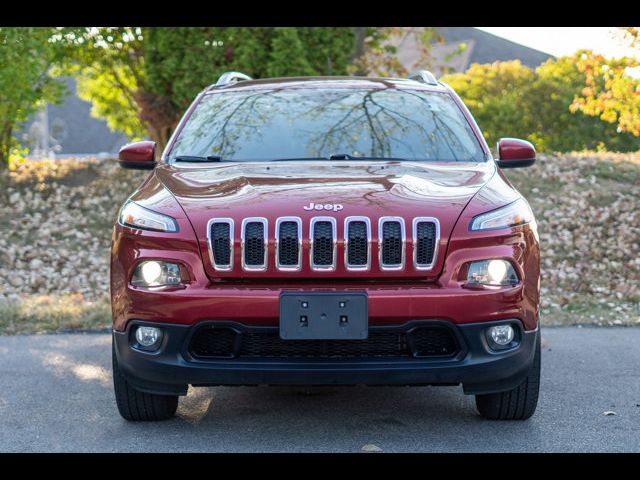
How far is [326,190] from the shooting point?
4.92 m

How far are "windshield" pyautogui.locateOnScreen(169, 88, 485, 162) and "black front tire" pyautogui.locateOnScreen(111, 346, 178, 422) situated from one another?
1404 mm

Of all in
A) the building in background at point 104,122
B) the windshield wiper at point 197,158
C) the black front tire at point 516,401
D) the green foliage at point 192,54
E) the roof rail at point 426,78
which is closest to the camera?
the black front tire at point 516,401

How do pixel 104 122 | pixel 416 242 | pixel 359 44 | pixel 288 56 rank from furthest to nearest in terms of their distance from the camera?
pixel 104 122
pixel 359 44
pixel 288 56
pixel 416 242

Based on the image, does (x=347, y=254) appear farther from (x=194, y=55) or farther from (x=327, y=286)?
(x=194, y=55)

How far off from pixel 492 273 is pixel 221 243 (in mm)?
1234

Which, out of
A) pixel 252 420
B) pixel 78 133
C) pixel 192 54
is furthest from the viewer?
pixel 78 133

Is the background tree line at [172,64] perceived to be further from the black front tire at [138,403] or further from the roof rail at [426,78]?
the black front tire at [138,403]

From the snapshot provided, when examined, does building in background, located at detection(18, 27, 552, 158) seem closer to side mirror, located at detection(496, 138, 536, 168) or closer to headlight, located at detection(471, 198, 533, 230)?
side mirror, located at detection(496, 138, 536, 168)

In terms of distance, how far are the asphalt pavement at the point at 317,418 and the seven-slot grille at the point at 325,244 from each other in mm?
850

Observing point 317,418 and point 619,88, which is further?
point 619,88

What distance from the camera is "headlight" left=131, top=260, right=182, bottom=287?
473 centimetres

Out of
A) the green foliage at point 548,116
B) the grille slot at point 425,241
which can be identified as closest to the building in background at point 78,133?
the green foliage at point 548,116

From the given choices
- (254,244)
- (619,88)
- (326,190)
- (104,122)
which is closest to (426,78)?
(326,190)

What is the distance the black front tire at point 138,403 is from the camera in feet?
16.8
